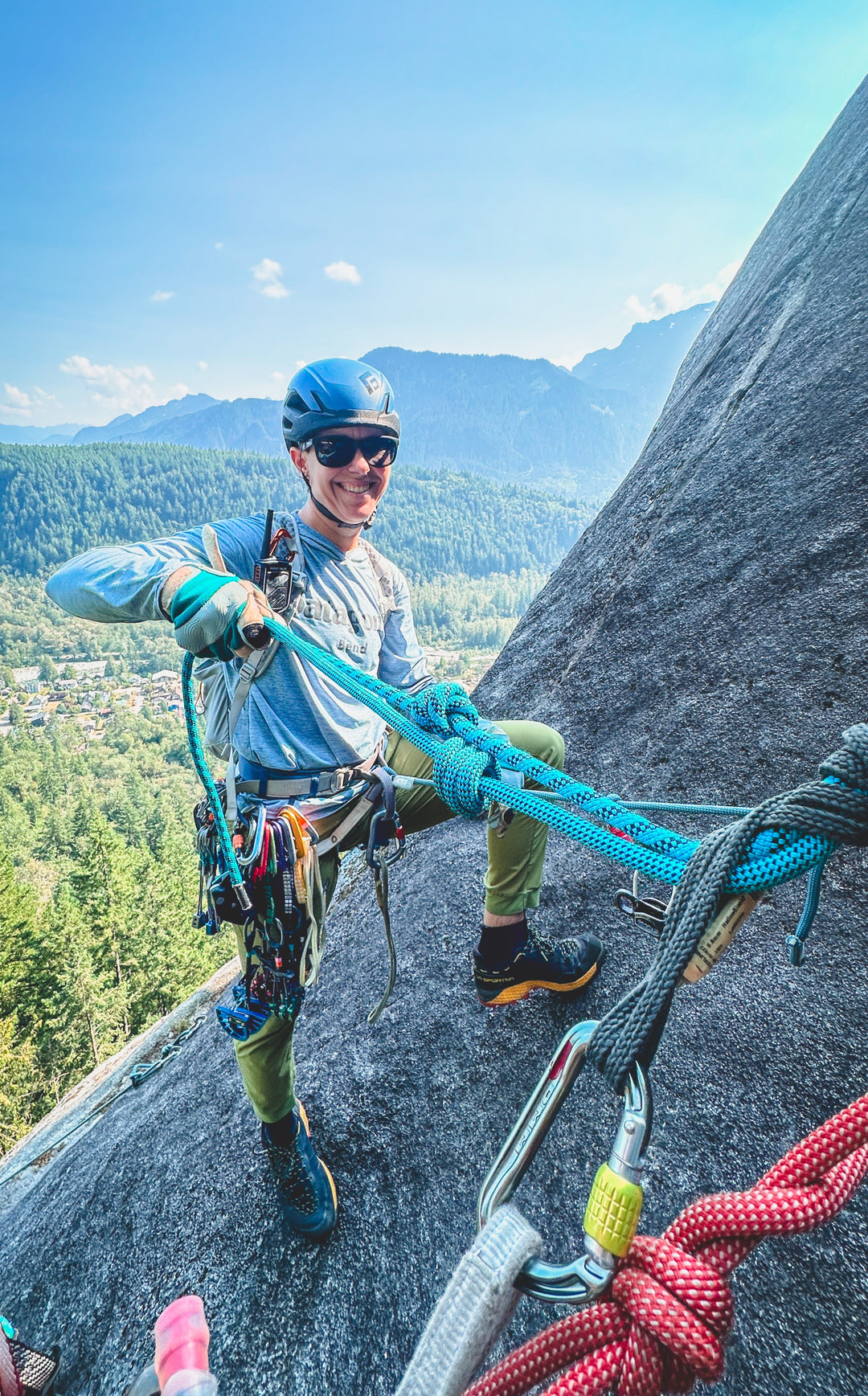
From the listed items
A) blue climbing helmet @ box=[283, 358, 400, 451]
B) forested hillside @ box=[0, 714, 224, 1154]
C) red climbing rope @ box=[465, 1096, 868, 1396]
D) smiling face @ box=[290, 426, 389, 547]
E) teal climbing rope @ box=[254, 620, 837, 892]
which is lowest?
forested hillside @ box=[0, 714, 224, 1154]

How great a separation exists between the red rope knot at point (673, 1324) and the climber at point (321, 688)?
207cm

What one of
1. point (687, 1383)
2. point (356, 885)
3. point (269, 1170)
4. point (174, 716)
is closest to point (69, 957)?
point (356, 885)

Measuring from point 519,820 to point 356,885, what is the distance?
4.18 m

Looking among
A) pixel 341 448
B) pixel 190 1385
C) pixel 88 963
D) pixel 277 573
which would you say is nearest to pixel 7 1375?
pixel 190 1385

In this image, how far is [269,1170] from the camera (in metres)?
3.57

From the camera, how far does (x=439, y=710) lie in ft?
8.52

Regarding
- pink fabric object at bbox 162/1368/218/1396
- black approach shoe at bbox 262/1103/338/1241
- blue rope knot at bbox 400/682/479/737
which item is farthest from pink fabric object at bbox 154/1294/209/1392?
blue rope knot at bbox 400/682/479/737

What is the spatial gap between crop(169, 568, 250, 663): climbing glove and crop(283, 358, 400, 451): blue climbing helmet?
4.08 ft

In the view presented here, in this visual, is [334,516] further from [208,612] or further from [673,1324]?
[673,1324]

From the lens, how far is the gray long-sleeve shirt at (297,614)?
2764mm

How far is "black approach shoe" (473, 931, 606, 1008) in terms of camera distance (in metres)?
3.61

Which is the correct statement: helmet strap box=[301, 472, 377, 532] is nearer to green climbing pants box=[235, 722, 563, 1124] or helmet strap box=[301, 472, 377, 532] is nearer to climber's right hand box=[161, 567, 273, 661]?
climber's right hand box=[161, 567, 273, 661]

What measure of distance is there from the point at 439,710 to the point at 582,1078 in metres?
2.39

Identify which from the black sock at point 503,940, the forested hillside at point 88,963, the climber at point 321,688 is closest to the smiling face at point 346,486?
the climber at point 321,688
